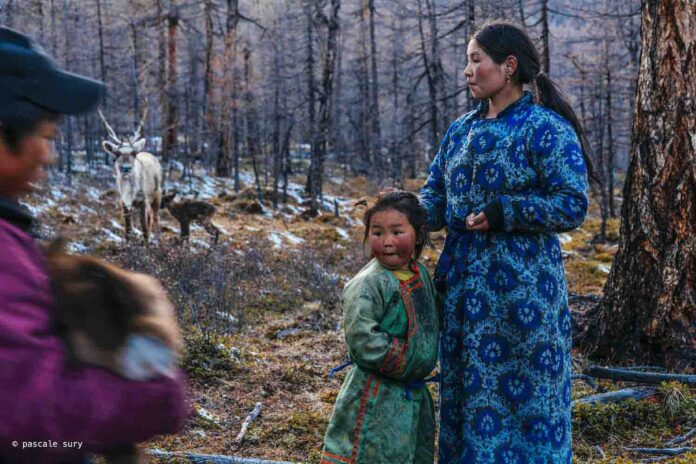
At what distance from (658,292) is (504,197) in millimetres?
2995

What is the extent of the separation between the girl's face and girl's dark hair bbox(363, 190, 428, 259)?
3 centimetres

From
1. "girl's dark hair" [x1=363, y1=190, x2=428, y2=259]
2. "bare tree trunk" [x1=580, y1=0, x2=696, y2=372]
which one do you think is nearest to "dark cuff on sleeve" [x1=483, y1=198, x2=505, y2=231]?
"girl's dark hair" [x1=363, y1=190, x2=428, y2=259]

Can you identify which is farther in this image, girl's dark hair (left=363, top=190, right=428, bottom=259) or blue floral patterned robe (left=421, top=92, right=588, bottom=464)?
girl's dark hair (left=363, top=190, right=428, bottom=259)

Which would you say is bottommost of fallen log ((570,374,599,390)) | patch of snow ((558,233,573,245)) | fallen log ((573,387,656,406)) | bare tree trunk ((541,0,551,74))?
fallen log ((573,387,656,406))

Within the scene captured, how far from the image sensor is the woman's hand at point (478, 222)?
2.69 metres

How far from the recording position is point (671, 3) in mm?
4961

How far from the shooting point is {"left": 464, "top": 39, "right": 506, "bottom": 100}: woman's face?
2889mm

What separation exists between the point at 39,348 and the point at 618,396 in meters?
4.50

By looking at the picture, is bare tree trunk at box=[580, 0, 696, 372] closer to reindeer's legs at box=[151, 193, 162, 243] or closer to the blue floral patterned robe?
the blue floral patterned robe

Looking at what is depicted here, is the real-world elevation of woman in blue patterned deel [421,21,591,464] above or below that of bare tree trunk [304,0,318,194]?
below

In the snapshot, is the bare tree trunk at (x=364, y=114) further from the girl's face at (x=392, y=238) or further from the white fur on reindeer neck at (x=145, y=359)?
the white fur on reindeer neck at (x=145, y=359)

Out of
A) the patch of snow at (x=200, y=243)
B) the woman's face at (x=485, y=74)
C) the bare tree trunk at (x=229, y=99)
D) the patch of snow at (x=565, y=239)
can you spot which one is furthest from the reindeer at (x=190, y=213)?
the woman's face at (x=485, y=74)

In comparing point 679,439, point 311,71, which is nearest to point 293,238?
point 311,71

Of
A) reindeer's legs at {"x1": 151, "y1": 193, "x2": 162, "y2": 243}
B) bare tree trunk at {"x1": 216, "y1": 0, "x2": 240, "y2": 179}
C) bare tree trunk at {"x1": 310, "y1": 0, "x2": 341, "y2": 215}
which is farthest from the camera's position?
bare tree trunk at {"x1": 216, "y1": 0, "x2": 240, "y2": 179}
